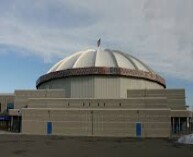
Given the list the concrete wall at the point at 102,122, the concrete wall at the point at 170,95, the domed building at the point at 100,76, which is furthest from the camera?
the concrete wall at the point at 170,95

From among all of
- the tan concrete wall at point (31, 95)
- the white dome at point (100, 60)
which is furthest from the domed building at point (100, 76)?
the tan concrete wall at point (31, 95)

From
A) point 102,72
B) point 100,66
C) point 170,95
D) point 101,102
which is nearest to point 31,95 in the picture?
point 100,66

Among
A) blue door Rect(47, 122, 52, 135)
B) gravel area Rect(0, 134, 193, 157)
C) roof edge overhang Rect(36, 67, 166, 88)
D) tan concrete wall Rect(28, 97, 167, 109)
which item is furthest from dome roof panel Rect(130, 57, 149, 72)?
gravel area Rect(0, 134, 193, 157)

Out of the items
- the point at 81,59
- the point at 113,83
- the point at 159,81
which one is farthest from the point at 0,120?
the point at 159,81

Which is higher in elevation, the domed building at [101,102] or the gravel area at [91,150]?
the domed building at [101,102]

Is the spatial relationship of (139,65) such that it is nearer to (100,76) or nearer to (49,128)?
(100,76)

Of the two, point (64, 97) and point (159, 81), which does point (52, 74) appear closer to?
point (64, 97)

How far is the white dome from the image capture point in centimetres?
7050

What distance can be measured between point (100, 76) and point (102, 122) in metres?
11.4

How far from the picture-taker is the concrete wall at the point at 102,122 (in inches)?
2272

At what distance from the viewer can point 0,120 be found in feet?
260

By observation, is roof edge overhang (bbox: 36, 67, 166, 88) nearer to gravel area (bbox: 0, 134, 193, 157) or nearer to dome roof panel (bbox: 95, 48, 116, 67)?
dome roof panel (bbox: 95, 48, 116, 67)

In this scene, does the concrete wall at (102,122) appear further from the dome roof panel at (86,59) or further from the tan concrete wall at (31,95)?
the dome roof panel at (86,59)

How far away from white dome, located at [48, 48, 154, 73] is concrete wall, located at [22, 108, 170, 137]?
1274cm
